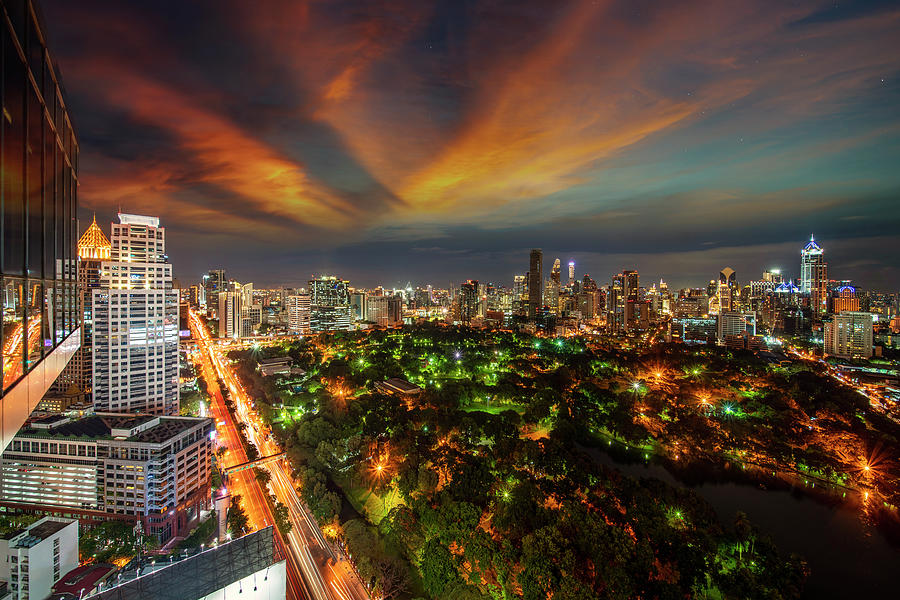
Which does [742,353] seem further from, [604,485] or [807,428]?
[604,485]

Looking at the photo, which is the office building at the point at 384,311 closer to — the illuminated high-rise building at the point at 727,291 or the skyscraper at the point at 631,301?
the skyscraper at the point at 631,301

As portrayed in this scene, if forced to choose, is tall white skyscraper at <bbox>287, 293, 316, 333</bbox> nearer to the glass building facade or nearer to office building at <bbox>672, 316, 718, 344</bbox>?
office building at <bbox>672, 316, 718, 344</bbox>

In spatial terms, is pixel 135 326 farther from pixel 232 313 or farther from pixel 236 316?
pixel 232 313

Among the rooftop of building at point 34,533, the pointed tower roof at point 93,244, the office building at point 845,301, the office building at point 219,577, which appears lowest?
the rooftop of building at point 34,533

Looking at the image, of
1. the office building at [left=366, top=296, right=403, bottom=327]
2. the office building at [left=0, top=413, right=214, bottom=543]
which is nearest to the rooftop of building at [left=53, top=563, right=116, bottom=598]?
the office building at [left=0, top=413, right=214, bottom=543]

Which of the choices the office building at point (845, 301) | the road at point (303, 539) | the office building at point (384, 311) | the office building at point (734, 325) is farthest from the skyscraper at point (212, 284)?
the office building at point (845, 301)

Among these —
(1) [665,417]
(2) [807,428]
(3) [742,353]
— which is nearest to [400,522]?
(1) [665,417]

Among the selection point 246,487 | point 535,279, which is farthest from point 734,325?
point 246,487
